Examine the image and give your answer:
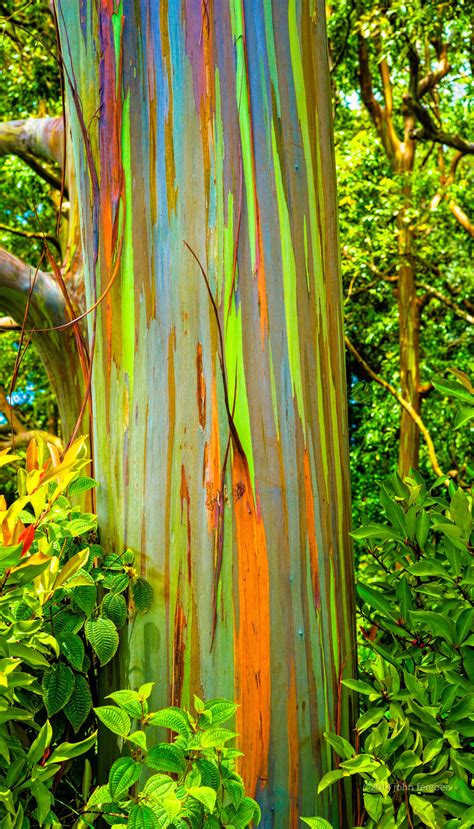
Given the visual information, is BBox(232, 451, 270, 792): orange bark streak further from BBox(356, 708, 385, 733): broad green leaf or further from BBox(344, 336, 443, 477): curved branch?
BBox(344, 336, 443, 477): curved branch

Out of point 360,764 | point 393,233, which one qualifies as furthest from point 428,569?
point 393,233

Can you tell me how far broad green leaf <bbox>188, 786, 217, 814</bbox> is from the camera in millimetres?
1021

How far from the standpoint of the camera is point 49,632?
1.32 m

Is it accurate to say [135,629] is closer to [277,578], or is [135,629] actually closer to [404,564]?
[277,578]

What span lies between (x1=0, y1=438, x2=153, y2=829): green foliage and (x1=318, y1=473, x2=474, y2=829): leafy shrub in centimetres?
41

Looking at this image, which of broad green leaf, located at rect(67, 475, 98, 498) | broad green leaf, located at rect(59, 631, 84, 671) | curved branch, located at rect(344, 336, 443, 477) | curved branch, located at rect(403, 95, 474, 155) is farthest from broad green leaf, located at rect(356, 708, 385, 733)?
curved branch, located at rect(344, 336, 443, 477)

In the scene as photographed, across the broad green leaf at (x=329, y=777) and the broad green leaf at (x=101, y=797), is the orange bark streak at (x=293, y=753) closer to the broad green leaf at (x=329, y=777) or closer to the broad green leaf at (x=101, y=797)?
the broad green leaf at (x=329, y=777)

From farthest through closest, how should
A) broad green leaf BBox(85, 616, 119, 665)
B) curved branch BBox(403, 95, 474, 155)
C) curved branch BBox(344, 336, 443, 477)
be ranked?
curved branch BBox(344, 336, 443, 477) → curved branch BBox(403, 95, 474, 155) → broad green leaf BBox(85, 616, 119, 665)

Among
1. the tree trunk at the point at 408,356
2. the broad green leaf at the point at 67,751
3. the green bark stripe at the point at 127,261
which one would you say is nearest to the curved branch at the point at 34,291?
the green bark stripe at the point at 127,261

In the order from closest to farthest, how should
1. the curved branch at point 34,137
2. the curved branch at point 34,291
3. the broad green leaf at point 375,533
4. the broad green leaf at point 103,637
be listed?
1. the broad green leaf at point 103,637
2. the broad green leaf at point 375,533
3. the curved branch at point 34,291
4. the curved branch at point 34,137

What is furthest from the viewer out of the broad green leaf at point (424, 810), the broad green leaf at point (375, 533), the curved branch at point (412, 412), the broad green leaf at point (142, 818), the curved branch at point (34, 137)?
the curved branch at point (412, 412)

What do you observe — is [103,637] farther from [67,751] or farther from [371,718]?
[371,718]

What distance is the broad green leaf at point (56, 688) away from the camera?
1297 mm

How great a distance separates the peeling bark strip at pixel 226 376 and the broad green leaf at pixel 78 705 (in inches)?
4.6
